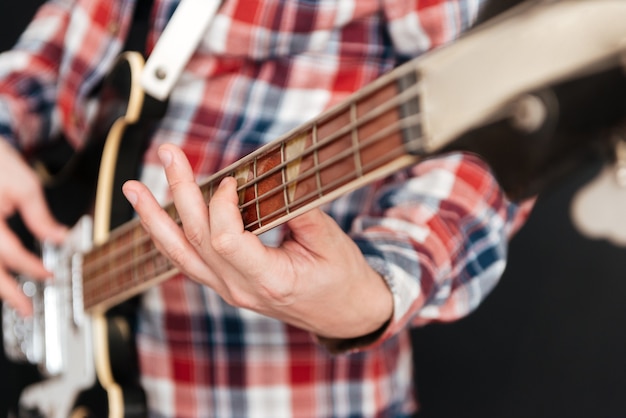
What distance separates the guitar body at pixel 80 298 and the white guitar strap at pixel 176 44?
2 centimetres

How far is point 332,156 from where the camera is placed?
0.42 m

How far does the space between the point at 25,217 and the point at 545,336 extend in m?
0.76

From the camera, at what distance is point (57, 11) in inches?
34.8

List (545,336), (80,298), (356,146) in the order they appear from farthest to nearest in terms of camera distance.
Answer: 1. (545,336)
2. (80,298)
3. (356,146)

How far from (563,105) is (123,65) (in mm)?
513

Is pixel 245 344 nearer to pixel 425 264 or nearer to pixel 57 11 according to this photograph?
pixel 425 264

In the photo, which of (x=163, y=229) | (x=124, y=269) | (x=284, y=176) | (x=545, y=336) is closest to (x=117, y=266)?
(x=124, y=269)

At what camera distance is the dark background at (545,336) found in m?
1.06

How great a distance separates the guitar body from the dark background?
1.16 ft

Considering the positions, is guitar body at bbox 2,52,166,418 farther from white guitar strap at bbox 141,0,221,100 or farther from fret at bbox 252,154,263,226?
fret at bbox 252,154,263,226

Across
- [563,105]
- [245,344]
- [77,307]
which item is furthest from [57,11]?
[563,105]

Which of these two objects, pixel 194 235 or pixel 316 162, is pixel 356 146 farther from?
pixel 194 235

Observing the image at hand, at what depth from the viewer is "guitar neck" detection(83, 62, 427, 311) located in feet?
1.18

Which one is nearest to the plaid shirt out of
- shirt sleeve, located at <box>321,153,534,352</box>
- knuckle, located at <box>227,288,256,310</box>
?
shirt sleeve, located at <box>321,153,534,352</box>
